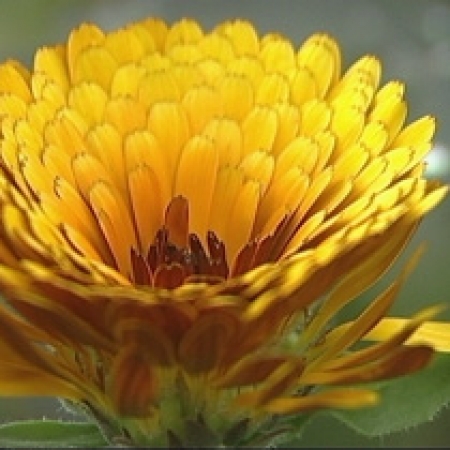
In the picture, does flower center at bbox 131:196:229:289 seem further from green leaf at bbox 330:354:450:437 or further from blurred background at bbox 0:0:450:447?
blurred background at bbox 0:0:450:447

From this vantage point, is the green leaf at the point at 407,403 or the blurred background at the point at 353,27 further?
the blurred background at the point at 353,27

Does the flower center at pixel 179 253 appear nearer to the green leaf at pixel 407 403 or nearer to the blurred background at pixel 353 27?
the green leaf at pixel 407 403

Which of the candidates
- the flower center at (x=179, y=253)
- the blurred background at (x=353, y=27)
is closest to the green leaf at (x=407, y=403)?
the flower center at (x=179, y=253)

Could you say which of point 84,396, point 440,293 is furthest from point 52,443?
point 440,293

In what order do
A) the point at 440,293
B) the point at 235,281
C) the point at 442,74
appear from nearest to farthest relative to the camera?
the point at 235,281 → the point at 440,293 → the point at 442,74

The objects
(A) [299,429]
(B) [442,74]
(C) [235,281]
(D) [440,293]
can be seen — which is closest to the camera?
(C) [235,281]

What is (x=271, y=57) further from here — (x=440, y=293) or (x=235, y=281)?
(x=440, y=293)

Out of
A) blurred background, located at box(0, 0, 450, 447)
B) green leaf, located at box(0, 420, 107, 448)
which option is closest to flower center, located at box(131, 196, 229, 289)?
green leaf, located at box(0, 420, 107, 448)

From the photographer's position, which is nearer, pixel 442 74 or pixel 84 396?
pixel 84 396
